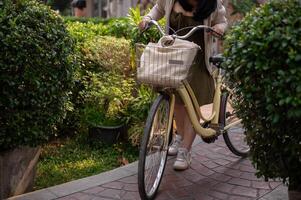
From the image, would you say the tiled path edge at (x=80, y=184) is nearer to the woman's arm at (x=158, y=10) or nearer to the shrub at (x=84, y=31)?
the woman's arm at (x=158, y=10)

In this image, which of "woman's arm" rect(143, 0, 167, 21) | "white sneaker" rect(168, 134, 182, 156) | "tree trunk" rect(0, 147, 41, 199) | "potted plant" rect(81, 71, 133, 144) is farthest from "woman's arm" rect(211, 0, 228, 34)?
"tree trunk" rect(0, 147, 41, 199)

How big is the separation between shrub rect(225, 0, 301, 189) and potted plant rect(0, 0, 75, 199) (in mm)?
1538

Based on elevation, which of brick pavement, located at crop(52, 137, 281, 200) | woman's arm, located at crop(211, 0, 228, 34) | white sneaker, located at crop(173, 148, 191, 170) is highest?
woman's arm, located at crop(211, 0, 228, 34)

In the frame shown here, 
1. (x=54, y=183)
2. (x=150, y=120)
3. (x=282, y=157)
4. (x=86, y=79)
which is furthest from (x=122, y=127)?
(x=282, y=157)

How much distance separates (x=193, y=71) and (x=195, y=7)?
596mm

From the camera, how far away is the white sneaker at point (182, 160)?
4578 millimetres

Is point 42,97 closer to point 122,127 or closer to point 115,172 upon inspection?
point 115,172

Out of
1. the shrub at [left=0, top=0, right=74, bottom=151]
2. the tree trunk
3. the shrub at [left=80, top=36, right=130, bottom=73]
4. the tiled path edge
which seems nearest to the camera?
the shrub at [left=0, top=0, right=74, bottom=151]

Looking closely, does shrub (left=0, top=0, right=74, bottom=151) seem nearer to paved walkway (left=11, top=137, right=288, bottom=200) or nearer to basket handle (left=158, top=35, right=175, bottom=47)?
paved walkway (left=11, top=137, right=288, bottom=200)

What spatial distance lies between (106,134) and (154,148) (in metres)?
1.44

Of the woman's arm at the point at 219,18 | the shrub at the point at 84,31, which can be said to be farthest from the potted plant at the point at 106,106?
the woman's arm at the point at 219,18

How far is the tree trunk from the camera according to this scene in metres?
3.85

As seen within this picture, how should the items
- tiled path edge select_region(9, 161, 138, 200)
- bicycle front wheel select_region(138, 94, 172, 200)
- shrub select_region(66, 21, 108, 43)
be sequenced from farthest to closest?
shrub select_region(66, 21, 108, 43), tiled path edge select_region(9, 161, 138, 200), bicycle front wheel select_region(138, 94, 172, 200)

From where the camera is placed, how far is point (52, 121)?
4.01m
